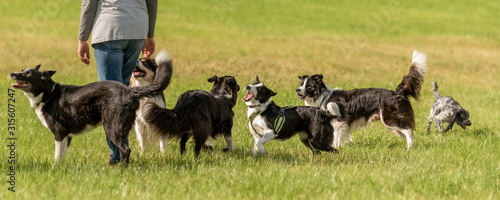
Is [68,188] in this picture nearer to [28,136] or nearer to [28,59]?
[28,136]

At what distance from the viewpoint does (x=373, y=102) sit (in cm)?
826

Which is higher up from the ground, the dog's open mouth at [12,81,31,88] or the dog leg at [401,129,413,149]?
the dog's open mouth at [12,81,31,88]

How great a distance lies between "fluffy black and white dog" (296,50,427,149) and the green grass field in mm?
338

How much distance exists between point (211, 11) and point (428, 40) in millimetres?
14147

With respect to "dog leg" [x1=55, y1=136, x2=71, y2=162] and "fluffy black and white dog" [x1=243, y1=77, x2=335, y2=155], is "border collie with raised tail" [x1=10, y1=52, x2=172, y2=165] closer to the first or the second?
"dog leg" [x1=55, y1=136, x2=71, y2=162]

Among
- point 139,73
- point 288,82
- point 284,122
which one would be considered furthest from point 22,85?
point 288,82

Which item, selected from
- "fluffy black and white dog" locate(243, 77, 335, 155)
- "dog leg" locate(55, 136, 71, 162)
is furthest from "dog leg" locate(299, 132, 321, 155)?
"dog leg" locate(55, 136, 71, 162)

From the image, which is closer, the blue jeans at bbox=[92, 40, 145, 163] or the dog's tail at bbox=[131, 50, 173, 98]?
the dog's tail at bbox=[131, 50, 173, 98]

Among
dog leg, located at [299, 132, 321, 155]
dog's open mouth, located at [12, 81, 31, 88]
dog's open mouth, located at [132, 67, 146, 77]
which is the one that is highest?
dog's open mouth, located at [132, 67, 146, 77]

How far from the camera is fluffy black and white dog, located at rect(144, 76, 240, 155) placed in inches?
238

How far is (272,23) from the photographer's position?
31.6 meters

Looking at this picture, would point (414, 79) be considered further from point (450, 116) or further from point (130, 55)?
point (130, 55)

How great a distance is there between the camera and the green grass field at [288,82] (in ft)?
17.1

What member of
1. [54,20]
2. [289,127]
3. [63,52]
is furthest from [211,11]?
[289,127]
